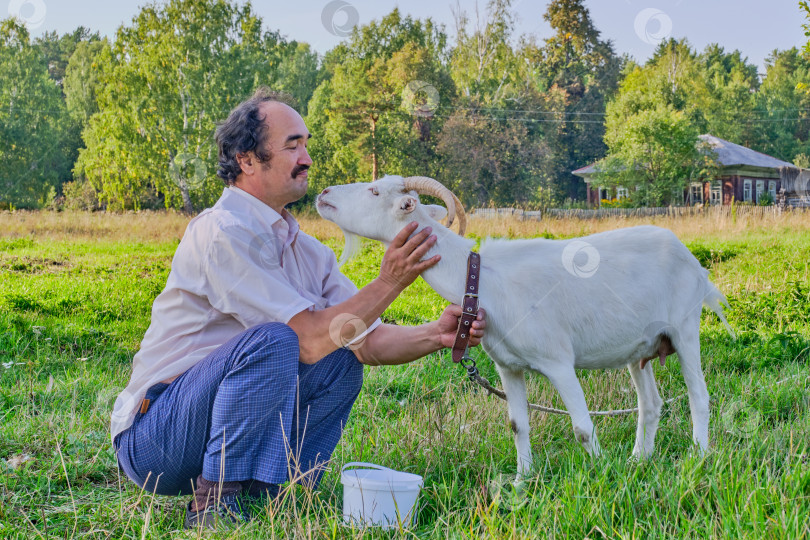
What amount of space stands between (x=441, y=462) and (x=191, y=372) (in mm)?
1072

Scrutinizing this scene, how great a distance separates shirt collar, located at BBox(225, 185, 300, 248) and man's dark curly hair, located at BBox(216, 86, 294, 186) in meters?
0.10

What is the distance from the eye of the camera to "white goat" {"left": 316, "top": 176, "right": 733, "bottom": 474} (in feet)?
9.72

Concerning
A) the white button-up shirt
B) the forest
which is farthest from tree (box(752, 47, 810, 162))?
the white button-up shirt

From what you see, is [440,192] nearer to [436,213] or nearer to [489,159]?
[436,213]

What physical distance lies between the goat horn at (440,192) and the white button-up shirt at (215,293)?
55 centimetres

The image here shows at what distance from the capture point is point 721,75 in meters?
42.6

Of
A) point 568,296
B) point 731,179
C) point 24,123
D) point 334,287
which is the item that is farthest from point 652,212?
point 24,123

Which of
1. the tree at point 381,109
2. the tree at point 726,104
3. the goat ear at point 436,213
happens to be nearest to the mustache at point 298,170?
the goat ear at point 436,213

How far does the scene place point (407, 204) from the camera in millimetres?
2889

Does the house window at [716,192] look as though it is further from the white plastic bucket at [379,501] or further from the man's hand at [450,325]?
the white plastic bucket at [379,501]

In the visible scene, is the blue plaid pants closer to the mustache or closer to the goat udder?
the mustache

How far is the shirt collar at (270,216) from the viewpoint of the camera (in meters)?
2.94

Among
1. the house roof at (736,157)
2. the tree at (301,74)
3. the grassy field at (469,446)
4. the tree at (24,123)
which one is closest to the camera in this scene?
the grassy field at (469,446)

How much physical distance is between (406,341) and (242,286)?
2.55 ft
